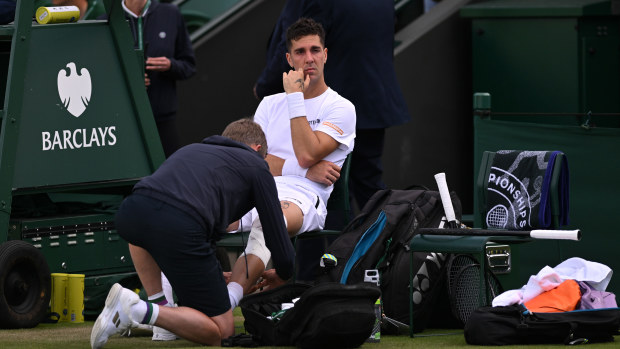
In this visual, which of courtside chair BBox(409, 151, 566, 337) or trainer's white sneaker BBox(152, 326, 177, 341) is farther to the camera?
trainer's white sneaker BBox(152, 326, 177, 341)

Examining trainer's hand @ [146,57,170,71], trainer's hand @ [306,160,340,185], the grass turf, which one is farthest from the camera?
trainer's hand @ [146,57,170,71]

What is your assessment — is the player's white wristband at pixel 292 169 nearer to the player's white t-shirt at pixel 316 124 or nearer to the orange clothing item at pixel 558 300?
the player's white t-shirt at pixel 316 124

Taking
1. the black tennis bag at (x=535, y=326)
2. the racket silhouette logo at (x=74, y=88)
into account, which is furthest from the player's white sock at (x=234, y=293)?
the racket silhouette logo at (x=74, y=88)

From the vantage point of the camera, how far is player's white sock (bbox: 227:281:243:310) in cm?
652

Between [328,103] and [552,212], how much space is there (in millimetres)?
1421

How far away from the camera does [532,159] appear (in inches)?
278

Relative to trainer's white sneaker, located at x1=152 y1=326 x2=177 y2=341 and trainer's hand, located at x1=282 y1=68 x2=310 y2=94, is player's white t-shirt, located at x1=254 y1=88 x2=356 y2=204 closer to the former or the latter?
trainer's hand, located at x1=282 y1=68 x2=310 y2=94

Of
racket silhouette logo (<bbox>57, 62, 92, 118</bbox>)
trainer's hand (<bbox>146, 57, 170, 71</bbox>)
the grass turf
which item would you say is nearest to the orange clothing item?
the grass turf

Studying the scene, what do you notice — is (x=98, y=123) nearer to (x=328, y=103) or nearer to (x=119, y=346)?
(x=328, y=103)

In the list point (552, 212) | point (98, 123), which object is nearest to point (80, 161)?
point (98, 123)

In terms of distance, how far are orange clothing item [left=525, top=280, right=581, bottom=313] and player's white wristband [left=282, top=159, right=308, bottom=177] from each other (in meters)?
→ 1.63

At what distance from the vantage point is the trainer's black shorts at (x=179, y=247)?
A: 6082mm

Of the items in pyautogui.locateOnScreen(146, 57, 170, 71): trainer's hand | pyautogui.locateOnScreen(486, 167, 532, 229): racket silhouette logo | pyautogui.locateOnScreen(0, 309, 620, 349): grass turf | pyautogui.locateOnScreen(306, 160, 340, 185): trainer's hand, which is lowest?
pyautogui.locateOnScreen(0, 309, 620, 349): grass turf

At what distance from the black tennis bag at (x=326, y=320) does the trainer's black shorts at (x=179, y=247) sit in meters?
0.27
